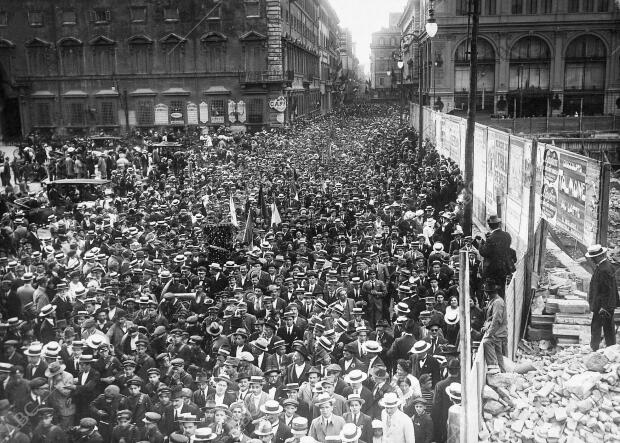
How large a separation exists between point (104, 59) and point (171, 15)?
19.6ft

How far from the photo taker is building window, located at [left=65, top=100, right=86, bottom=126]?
5228cm

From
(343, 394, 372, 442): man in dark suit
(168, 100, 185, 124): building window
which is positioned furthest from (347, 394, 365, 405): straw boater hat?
(168, 100, 185, 124): building window

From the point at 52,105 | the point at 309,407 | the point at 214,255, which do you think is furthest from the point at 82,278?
the point at 52,105

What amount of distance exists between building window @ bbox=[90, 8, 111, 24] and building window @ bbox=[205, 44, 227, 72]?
7.53 metres

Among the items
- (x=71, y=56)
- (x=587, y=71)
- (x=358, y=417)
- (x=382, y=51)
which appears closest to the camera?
(x=358, y=417)

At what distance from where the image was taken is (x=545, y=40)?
189ft

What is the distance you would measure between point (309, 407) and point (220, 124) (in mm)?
43592

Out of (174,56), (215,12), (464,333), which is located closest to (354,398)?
(464,333)

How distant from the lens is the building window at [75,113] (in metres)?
52.3

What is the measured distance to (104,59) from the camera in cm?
5131

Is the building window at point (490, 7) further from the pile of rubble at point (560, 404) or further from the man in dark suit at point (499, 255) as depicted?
the pile of rubble at point (560, 404)

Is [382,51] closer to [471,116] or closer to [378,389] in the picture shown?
[471,116]

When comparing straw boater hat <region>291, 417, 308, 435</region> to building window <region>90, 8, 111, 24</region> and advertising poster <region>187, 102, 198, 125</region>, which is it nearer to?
advertising poster <region>187, 102, 198, 125</region>

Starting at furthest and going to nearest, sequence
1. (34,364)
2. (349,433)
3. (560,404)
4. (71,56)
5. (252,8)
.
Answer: (71,56)
(252,8)
(34,364)
(560,404)
(349,433)
